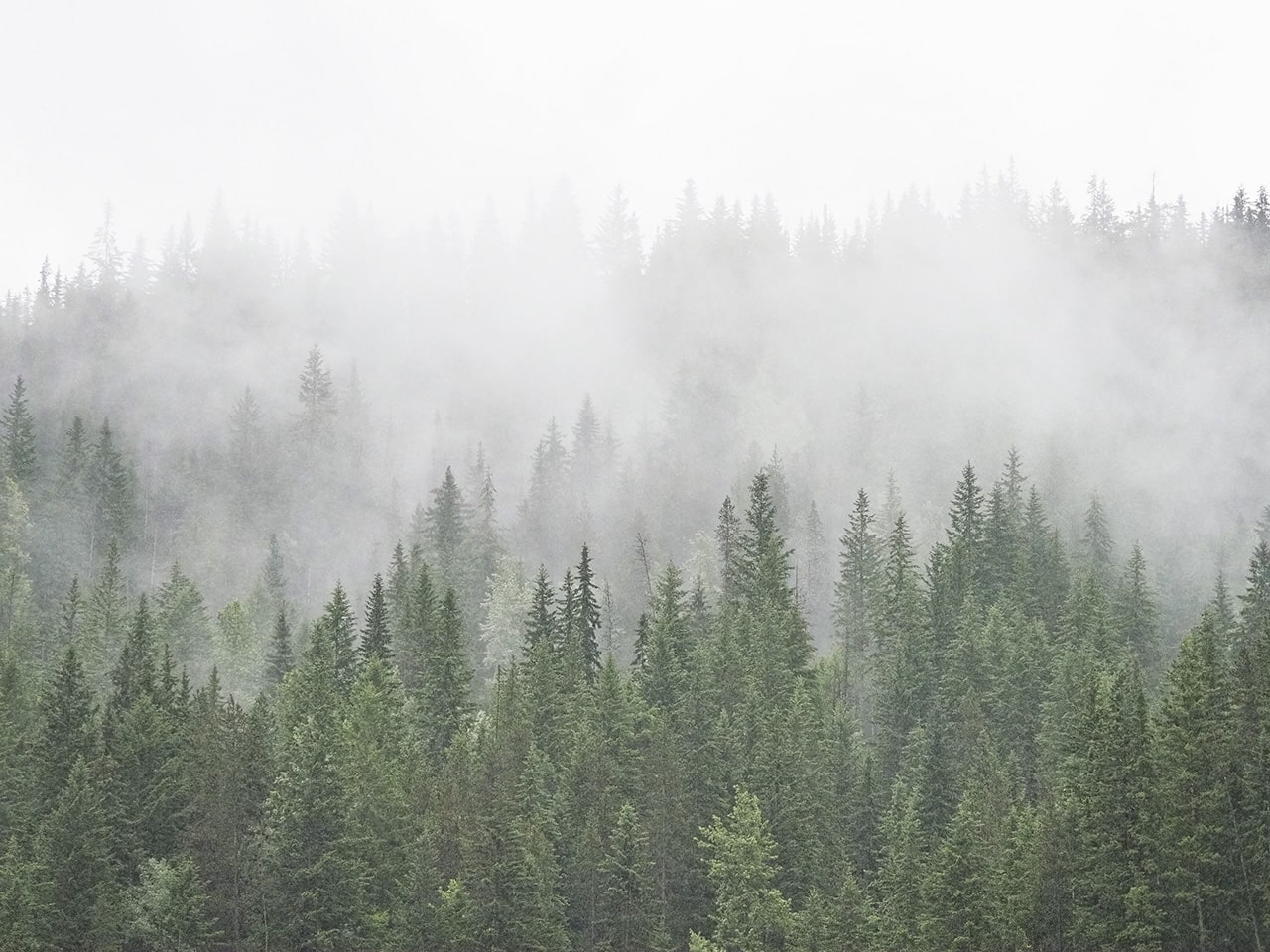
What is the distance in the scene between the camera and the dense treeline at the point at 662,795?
53.8 meters

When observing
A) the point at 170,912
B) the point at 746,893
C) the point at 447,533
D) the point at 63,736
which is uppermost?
the point at 447,533

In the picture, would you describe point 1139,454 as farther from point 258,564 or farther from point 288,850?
point 288,850

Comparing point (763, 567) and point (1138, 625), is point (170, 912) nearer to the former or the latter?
point (763, 567)

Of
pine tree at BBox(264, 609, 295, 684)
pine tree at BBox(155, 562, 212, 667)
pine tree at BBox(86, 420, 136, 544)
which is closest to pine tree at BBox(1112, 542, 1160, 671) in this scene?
pine tree at BBox(264, 609, 295, 684)

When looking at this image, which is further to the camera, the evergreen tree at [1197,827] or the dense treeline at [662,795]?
the dense treeline at [662,795]

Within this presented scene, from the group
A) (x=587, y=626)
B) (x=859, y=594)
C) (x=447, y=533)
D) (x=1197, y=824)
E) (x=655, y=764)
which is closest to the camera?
(x=1197, y=824)

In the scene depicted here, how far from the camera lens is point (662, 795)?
67688mm

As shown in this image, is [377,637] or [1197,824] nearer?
[1197,824]

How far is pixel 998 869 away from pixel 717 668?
28.2m

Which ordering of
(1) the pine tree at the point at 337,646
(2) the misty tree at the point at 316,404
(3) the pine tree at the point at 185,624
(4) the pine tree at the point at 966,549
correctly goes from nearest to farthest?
(1) the pine tree at the point at 337,646
(4) the pine tree at the point at 966,549
(3) the pine tree at the point at 185,624
(2) the misty tree at the point at 316,404

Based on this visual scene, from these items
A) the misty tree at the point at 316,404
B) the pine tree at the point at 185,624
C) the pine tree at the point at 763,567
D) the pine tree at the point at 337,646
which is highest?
the misty tree at the point at 316,404

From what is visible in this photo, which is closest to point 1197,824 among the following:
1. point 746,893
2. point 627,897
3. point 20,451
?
point 746,893

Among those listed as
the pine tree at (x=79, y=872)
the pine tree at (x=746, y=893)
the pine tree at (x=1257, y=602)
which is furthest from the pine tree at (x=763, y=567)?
the pine tree at (x=79, y=872)

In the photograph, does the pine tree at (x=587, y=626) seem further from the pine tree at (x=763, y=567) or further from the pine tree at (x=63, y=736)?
the pine tree at (x=63, y=736)
